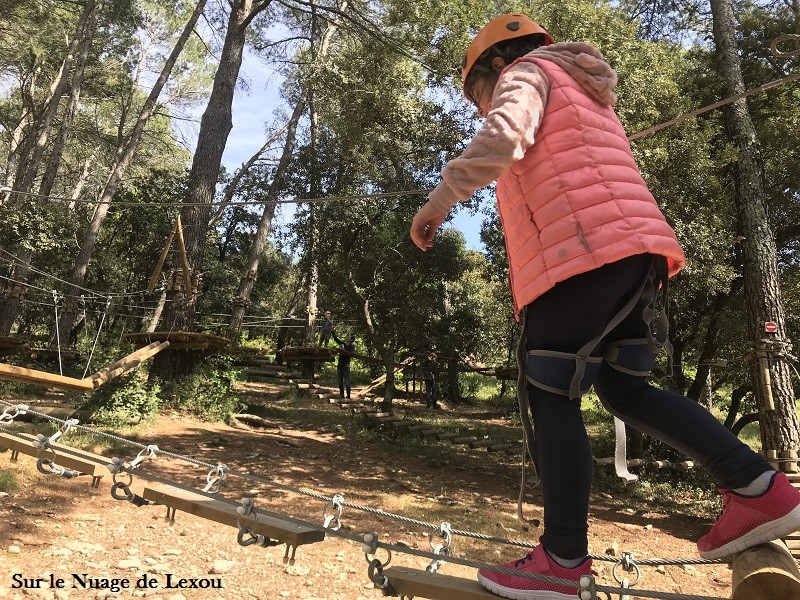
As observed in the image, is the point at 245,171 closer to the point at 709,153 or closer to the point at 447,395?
the point at 447,395

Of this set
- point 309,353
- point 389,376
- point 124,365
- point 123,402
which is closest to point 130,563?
point 124,365

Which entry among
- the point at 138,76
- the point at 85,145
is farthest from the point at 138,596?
the point at 85,145

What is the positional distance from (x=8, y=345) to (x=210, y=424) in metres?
4.80

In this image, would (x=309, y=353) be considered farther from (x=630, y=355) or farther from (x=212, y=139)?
(x=630, y=355)

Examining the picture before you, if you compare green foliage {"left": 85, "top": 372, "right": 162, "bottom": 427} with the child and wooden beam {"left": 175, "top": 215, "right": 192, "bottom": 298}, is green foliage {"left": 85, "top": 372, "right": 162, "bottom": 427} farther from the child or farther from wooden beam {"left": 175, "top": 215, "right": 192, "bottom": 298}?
the child

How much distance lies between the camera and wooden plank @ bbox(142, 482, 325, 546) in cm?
165

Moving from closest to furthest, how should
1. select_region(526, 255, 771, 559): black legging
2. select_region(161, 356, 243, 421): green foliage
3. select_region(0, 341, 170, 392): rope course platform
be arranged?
select_region(526, 255, 771, 559): black legging → select_region(0, 341, 170, 392): rope course platform → select_region(161, 356, 243, 421): green foliage

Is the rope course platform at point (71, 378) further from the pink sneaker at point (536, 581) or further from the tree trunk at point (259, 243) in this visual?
the tree trunk at point (259, 243)

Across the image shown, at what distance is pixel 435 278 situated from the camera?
1253 cm

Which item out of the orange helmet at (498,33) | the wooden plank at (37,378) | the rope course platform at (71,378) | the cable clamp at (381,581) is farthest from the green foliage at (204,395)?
the orange helmet at (498,33)

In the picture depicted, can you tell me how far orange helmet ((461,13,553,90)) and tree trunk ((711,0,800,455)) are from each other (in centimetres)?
554

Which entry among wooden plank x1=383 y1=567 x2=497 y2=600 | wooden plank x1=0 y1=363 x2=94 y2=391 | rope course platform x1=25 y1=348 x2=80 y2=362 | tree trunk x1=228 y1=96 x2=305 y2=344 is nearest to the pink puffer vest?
wooden plank x1=383 y1=567 x2=497 y2=600

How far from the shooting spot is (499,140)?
1.36 metres

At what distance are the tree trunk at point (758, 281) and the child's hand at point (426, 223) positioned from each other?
5.64 metres
